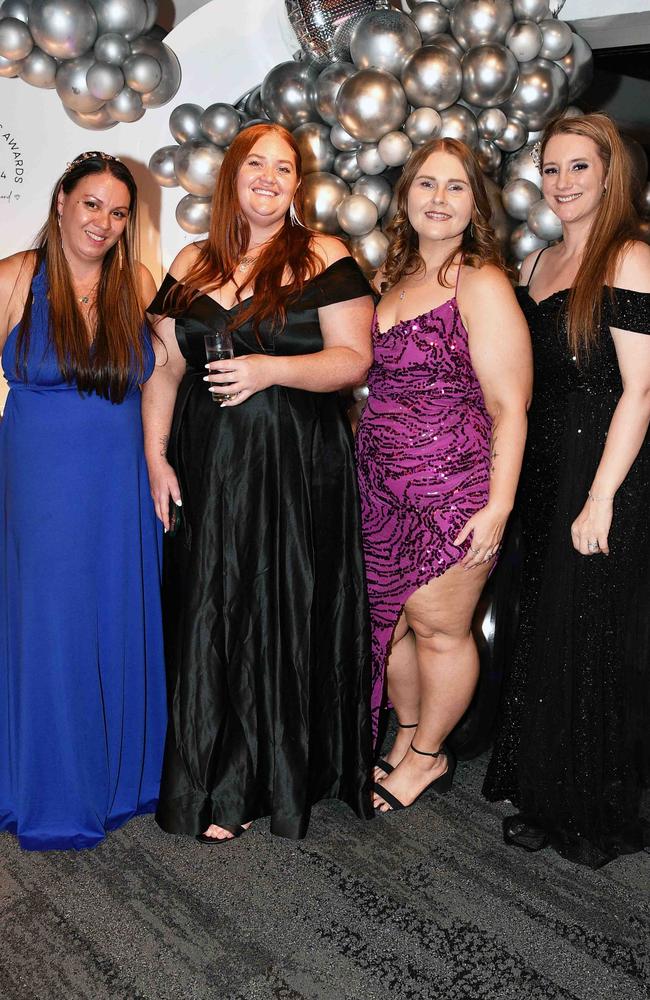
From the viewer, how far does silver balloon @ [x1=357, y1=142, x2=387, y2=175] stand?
3.13 meters

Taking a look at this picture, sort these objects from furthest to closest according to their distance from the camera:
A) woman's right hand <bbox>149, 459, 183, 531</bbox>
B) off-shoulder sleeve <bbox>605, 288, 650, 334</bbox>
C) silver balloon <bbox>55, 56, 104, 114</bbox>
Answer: silver balloon <bbox>55, 56, 104, 114</bbox> → woman's right hand <bbox>149, 459, 183, 531</bbox> → off-shoulder sleeve <bbox>605, 288, 650, 334</bbox>

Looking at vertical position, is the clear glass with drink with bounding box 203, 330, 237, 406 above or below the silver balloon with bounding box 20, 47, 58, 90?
below

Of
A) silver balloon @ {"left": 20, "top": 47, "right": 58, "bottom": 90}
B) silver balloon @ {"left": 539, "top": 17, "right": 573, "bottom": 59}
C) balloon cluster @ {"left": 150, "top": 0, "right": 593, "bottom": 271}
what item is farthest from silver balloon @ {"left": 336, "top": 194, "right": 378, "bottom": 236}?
silver balloon @ {"left": 20, "top": 47, "right": 58, "bottom": 90}

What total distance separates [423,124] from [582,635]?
169 centimetres

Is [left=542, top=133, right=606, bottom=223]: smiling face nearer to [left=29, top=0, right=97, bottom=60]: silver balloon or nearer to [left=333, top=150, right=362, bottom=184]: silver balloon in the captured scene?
[left=333, top=150, right=362, bottom=184]: silver balloon

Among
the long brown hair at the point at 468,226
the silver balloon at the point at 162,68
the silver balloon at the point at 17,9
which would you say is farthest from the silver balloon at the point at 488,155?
the silver balloon at the point at 17,9

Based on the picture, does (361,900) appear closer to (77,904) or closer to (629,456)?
(77,904)

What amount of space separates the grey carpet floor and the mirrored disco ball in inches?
101

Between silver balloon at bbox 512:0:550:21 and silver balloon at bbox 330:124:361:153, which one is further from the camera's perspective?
silver balloon at bbox 330:124:361:153

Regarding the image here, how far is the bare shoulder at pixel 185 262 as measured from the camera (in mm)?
2473

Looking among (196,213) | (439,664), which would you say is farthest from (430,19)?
(439,664)

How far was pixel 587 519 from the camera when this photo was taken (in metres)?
2.35

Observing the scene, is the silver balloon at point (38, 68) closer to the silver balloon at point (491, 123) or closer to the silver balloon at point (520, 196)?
the silver balloon at point (491, 123)

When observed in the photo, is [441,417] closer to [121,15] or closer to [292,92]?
[292,92]
